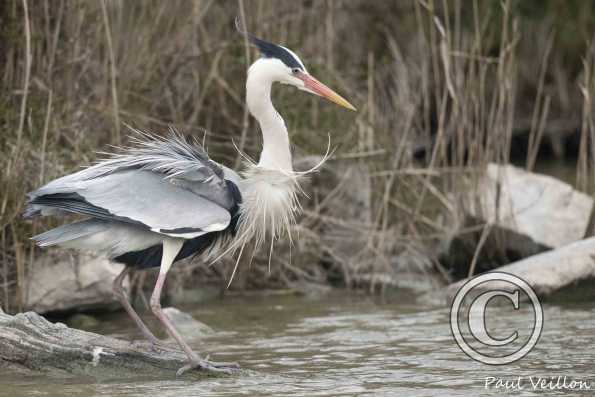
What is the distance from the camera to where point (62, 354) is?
5676 millimetres

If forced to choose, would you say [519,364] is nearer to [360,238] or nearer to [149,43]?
[360,238]

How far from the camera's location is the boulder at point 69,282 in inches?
293

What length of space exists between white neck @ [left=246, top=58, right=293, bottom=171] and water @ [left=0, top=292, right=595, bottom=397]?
3.82 ft

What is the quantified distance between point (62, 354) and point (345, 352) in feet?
5.65

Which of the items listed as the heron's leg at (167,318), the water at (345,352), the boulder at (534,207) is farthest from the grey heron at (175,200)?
the boulder at (534,207)

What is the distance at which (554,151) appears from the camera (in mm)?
14844

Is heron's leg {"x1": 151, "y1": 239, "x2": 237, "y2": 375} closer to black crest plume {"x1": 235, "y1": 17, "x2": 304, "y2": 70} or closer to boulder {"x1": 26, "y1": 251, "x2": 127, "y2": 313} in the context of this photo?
black crest plume {"x1": 235, "y1": 17, "x2": 304, "y2": 70}

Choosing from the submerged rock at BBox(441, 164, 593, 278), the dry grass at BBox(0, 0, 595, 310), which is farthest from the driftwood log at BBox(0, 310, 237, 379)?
the submerged rock at BBox(441, 164, 593, 278)

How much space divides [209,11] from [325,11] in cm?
101

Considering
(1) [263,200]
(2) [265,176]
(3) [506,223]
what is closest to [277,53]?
(2) [265,176]

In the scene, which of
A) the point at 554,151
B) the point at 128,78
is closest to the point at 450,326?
the point at 128,78

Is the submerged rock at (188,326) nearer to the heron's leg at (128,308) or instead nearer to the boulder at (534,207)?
the heron's leg at (128,308)

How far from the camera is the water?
5.35 m

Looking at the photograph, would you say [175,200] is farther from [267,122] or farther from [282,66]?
[282,66]
